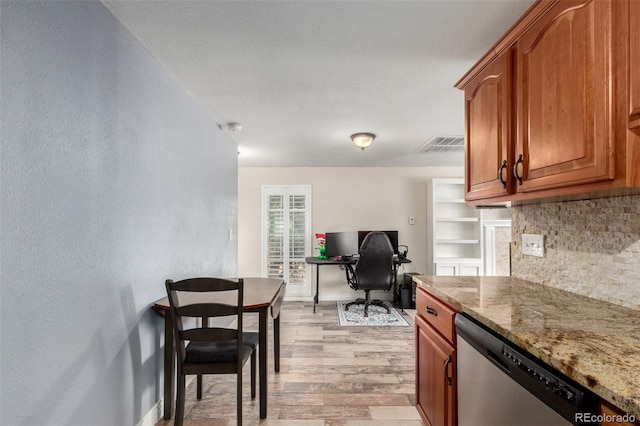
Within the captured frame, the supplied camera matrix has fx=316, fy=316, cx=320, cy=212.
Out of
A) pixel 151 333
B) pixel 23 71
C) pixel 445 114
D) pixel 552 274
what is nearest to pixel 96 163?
pixel 23 71

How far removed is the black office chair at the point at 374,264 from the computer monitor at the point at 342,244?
69 centimetres

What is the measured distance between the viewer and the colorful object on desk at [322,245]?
5113mm

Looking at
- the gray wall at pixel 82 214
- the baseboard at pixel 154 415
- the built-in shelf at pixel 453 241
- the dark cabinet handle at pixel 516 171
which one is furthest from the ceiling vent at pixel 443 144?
the baseboard at pixel 154 415

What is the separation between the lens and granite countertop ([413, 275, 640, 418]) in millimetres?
719

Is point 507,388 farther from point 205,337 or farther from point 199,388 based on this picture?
point 199,388

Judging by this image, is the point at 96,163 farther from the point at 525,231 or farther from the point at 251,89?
the point at 525,231

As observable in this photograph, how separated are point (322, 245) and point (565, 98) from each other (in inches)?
167

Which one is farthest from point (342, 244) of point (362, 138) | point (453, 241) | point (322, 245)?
point (362, 138)

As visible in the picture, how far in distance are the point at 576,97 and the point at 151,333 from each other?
2461 mm

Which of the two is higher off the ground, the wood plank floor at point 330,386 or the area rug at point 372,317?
the wood plank floor at point 330,386

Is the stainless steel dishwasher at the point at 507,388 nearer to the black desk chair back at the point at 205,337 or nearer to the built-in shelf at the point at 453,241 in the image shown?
the black desk chair back at the point at 205,337

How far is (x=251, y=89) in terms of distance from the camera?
242cm
